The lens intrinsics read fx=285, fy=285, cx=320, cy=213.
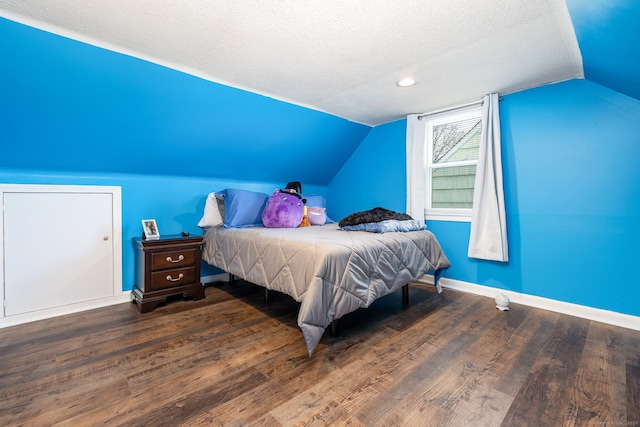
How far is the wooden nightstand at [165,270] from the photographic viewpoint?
253 centimetres

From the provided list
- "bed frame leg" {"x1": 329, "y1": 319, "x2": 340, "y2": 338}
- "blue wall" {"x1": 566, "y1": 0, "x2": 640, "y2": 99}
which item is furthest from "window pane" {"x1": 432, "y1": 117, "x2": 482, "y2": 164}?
"bed frame leg" {"x1": 329, "y1": 319, "x2": 340, "y2": 338}

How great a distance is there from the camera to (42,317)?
2.35 m

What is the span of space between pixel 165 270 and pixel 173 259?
0.38ft

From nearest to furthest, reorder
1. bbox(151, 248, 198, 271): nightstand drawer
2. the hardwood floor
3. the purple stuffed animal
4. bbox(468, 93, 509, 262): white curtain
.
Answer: the hardwood floor
bbox(151, 248, 198, 271): nightstand drawer
bbox(468, 93, 509, 262): white curtain
the purple stuffed animal

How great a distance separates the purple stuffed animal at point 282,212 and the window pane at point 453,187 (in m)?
1.69

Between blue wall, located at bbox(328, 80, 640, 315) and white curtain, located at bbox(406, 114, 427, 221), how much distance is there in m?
0.83

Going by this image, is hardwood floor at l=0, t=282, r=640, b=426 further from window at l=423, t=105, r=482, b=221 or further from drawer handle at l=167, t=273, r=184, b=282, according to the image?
window at l=423, t=105, r=482, b=221

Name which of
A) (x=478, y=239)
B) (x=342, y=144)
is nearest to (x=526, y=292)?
(x=478, y=239)

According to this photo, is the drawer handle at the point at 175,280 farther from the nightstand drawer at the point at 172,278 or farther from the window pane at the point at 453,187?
the window pane at the point at 453,187

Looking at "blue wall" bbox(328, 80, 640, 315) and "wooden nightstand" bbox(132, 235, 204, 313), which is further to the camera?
"wooden nightstand" bbox(132, 235, 204, 313)

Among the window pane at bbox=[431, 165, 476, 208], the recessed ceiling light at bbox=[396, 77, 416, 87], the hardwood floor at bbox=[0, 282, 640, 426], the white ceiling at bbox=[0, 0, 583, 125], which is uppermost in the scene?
the recessed ceiling light at bbox=[396, 77, 416, 87]

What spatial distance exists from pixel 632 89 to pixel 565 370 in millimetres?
2054

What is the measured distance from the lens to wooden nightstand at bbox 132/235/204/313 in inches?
99.7

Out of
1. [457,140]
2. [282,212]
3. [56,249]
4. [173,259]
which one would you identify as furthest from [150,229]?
[457,140]
